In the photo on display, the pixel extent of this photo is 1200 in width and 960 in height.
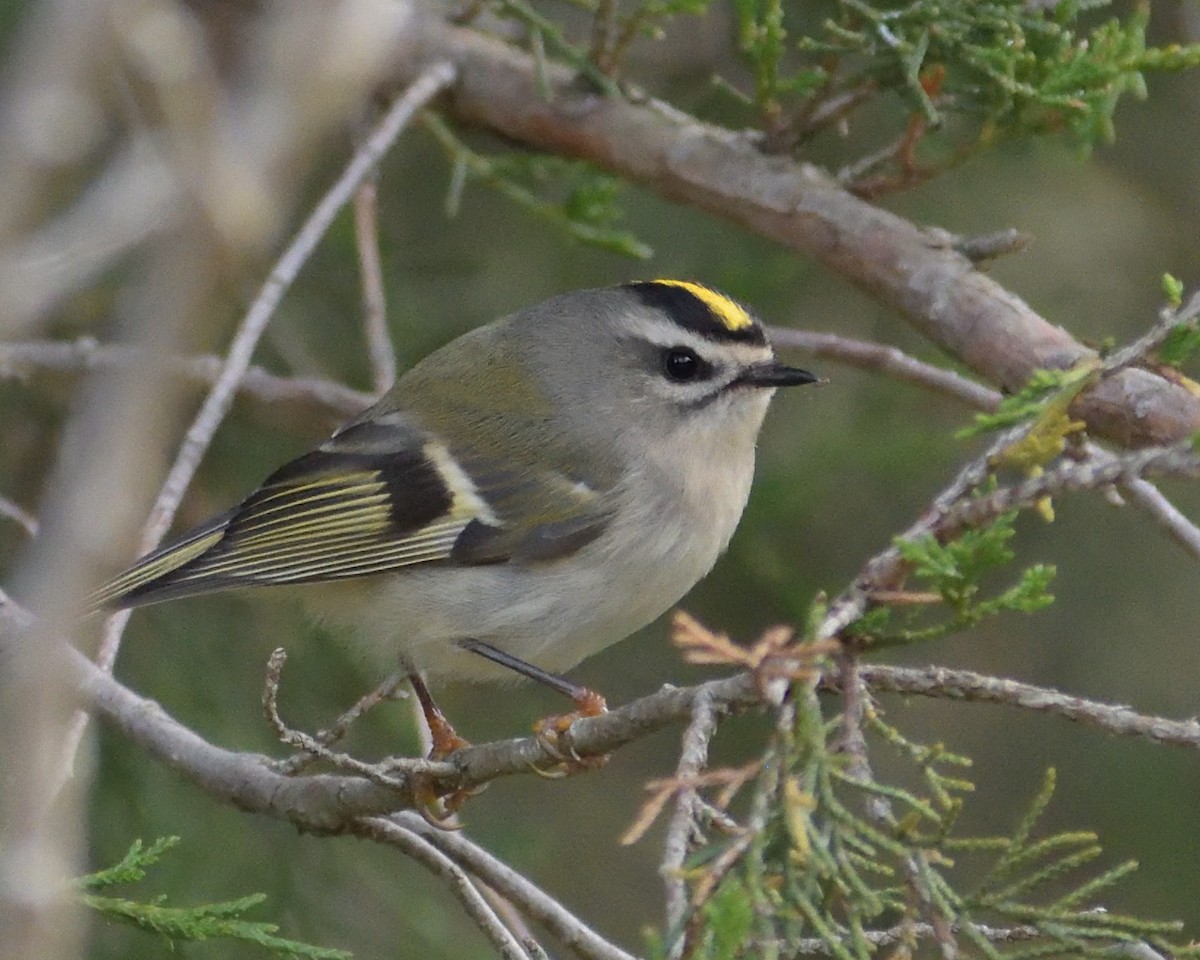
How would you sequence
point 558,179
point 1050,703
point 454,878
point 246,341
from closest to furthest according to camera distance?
1. point 1050,703
2. point 454,878
3. point 246,341
4. point 558,179

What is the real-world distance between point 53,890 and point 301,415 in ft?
8.07

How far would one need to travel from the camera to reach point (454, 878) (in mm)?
2000

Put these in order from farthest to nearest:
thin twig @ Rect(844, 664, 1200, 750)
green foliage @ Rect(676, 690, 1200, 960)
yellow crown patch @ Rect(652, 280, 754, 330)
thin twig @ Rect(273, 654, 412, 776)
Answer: yellow crown patch @ Rect(652, 280, 754, 330) < thin twig @ Rect(273, 654, 412, 776) < thin twig @ Rect(844, 664, 1200, 750) < green foliage @ Rect(676, 690, 1200, 960)

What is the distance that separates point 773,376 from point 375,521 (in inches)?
28.3

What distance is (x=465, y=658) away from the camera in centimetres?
259

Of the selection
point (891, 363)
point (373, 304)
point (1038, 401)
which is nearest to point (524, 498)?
point (373, 304)

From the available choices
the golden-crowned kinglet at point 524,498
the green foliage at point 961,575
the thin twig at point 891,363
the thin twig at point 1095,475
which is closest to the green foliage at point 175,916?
the golden-crowned kinglet at point 524,498

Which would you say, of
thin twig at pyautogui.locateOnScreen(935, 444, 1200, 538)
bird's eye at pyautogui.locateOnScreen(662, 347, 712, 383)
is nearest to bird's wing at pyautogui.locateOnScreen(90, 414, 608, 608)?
bird's eye at pyautogui.locateOnScreen(662, 347, 712, 383)

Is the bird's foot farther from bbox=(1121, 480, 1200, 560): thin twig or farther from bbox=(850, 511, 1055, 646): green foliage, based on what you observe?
bbox=(1121, 480, 1200, 560): thin twig

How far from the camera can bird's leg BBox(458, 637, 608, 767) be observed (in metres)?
1.88

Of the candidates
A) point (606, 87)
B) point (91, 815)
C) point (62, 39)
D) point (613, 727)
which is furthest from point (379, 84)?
point (62, 39)

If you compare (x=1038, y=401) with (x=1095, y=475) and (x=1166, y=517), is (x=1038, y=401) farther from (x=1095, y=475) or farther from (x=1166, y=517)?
(x=1166, y=517)

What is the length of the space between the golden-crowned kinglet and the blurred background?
1.59 feet

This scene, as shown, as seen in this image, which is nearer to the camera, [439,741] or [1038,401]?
[1038,401]
